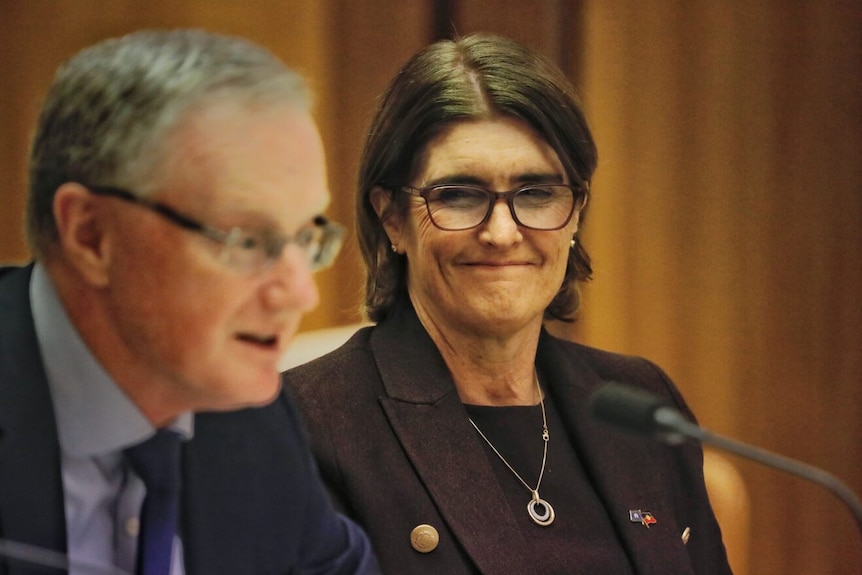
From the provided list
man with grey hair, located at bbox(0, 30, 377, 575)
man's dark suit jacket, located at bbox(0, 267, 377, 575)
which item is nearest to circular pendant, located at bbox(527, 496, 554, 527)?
man's dark suit jacket, located at bbox(0, 267, 377, 575)

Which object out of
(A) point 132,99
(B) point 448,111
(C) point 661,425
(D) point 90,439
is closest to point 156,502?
(D) point 90,439

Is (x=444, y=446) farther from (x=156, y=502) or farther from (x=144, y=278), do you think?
(x=144, y=278)

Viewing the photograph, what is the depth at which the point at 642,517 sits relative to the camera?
193cm

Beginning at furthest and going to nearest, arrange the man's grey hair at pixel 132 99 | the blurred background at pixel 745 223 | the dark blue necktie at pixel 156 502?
the blurred background at pixel 745 223, the dark blue necktie at pixel 156 502, the man's grey hair at pixel 132 99

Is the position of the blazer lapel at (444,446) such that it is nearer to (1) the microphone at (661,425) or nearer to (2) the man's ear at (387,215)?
(2) the man's ear at (387,215)

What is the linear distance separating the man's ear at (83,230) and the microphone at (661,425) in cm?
56

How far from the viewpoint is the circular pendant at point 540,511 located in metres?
1.85

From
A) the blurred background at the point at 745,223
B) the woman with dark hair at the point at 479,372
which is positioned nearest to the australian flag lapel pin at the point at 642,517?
the woman with dark hair at the point at 479,372

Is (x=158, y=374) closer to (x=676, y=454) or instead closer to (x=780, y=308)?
(x=676, y=454)

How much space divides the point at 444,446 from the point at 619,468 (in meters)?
0.34

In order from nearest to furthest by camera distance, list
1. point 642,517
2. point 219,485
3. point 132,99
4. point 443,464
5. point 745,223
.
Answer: point 132,99 < point 219,485 < point 443,464 < point 642,517 < point 745,223

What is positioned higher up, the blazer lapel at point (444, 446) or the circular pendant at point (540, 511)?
the blazer lapel at point (444, 446)

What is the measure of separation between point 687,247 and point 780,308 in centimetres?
34

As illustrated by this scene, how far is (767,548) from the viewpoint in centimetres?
332
